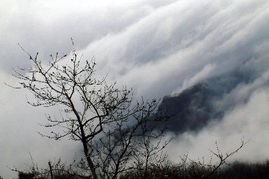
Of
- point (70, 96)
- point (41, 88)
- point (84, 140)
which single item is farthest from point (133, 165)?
point (41, 88)

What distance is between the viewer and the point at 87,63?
55.0 ft

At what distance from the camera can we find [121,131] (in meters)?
16.2

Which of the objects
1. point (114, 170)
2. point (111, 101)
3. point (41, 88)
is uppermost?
point (41, 88)

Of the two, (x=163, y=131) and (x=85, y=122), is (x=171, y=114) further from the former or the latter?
(x=85, y=122)

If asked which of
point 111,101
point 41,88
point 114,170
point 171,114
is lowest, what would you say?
point 114,170

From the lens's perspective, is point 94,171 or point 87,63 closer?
point 94,171

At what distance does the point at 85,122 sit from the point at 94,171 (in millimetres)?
1976

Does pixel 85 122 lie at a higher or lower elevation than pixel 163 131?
higher

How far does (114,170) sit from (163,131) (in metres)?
2.34

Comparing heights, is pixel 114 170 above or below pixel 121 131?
below

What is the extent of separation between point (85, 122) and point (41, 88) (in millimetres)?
2307

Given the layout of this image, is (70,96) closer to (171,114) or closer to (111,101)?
(111,101)

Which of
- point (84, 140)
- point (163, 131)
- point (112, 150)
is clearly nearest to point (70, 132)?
point (84, 140)

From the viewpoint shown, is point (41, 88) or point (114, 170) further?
point (41, 88)
